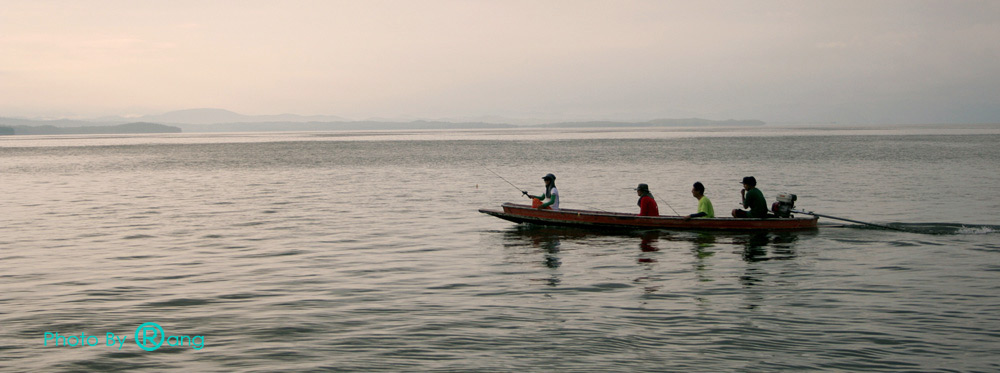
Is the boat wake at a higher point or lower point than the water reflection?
higher

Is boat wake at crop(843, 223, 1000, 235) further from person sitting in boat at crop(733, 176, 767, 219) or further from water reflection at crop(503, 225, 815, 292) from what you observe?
water reflection at crop(503, 225, 815, 292)

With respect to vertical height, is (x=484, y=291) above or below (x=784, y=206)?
below

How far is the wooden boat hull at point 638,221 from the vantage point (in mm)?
20109

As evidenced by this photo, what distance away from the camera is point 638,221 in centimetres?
2052

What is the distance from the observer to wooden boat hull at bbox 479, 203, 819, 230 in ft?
66.0

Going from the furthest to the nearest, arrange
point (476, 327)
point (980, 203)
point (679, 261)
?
point (980, 203), point (679, 261), point (476, 327)

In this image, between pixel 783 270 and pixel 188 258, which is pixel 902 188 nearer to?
pixel 783 270

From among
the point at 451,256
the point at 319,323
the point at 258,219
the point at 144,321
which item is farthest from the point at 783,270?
the point at 258,219

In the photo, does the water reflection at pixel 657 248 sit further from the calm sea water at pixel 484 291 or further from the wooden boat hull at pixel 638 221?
the wooden boat hull at pixel 638 221

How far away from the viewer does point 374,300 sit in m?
12.8

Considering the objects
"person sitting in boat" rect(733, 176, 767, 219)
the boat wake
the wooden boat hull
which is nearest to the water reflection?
the wooden boat hull

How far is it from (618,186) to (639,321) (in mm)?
29006

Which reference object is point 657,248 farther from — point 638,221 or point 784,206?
point 784,206

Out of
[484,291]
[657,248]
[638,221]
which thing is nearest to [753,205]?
[638,221]
